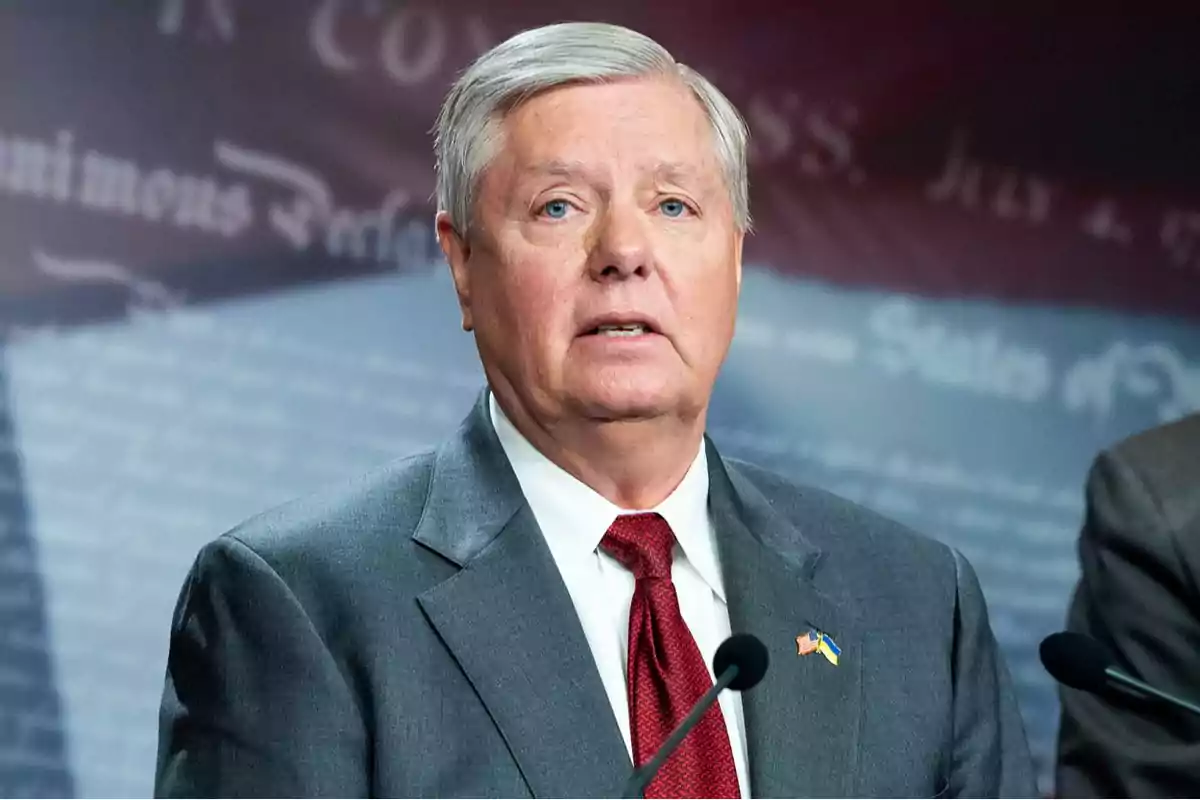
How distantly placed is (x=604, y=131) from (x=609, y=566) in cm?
51

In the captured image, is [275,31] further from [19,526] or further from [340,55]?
[19,526]

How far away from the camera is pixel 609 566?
218 cm

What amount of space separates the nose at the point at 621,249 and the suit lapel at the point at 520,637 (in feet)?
0.92

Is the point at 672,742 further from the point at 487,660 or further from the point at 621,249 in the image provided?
the point at 621,249

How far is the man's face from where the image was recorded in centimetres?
213

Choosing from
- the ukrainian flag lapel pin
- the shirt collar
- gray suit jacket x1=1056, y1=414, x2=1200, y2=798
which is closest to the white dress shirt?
the shirt collar

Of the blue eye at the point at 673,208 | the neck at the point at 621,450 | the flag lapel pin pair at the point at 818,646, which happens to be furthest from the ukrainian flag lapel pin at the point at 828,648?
the blue eye at the point at 673,208

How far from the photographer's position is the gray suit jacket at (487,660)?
1972 millimetres

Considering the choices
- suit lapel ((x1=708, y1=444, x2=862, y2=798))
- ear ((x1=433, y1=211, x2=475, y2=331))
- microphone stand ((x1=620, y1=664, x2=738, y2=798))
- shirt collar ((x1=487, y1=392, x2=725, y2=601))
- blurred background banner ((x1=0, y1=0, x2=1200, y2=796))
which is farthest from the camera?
blurred background banner ((x1=0, y1=0, x2=1200, y2=796))

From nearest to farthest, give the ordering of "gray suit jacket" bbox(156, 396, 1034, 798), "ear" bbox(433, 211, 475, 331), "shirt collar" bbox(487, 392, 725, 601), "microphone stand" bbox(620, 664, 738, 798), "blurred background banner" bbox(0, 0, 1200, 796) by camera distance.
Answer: "microphone stand" bbox(620, 664, 738, 798), "gray suit jacket" bbox(156, 396, 1034, 798), "shirt collar" bbox(487, 392, 725, 601), "ear" bbox(433, 211, 475, 331), "blurred background banner" bbox(0, 0, 1200, 796)

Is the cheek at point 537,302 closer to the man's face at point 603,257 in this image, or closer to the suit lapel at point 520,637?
the man's face at point 603,257

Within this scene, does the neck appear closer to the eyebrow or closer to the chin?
the chin

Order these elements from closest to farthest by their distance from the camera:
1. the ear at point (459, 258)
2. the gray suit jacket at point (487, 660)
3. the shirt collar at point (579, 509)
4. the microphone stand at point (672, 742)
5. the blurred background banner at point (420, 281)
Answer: the microphone stand at point (672, 742)
the gray suit jacket at point (487, 660)
the shirt collar at point (579, 509)
the ear at point (459, 258)
the blurred background banner at point (420, 281)

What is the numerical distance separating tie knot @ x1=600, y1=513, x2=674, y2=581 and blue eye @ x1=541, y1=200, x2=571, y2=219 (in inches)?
14.2
